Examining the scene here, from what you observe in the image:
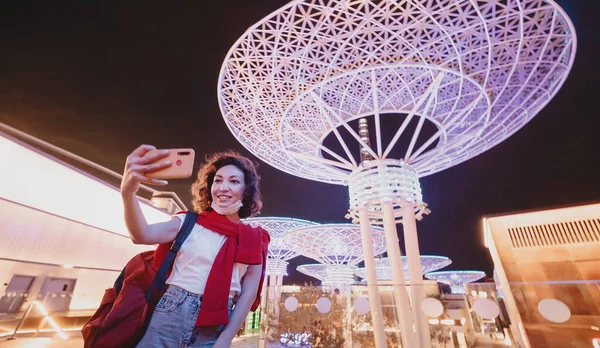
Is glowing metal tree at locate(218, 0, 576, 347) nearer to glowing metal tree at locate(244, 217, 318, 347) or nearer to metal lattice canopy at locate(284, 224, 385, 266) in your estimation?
glowing metal tree at locate(244, 217, 318, 347)

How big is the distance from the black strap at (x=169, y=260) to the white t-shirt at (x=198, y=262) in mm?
41

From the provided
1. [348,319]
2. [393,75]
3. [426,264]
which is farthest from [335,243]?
[348,319]

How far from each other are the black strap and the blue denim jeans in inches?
2.8

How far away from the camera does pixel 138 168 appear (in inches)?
68.2

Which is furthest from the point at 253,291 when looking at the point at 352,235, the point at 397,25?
the point at 352,235

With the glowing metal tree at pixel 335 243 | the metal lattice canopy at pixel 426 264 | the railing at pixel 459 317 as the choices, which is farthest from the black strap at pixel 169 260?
the metal lattice canopy at pixel 426 264

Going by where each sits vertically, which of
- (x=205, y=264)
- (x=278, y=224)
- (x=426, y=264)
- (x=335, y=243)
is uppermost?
(x=278, y=224)

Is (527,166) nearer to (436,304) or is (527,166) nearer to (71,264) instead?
(436,304)

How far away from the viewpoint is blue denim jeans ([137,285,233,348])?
5.50 feet

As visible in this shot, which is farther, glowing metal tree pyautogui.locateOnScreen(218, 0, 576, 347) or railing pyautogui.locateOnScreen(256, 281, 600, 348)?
glowing metal tree pyautogui.locateOnScreen(218, 0, 576, 347)

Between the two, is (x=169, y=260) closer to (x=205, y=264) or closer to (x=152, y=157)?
(x=205, y=264)

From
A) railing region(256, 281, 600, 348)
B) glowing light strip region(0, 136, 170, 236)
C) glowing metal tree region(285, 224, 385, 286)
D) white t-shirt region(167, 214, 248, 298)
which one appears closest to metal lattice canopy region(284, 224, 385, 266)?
glowing metal tree region(285, 224, 385, 286)

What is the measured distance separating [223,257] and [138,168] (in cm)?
85

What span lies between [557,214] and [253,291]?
2092 centimetres
